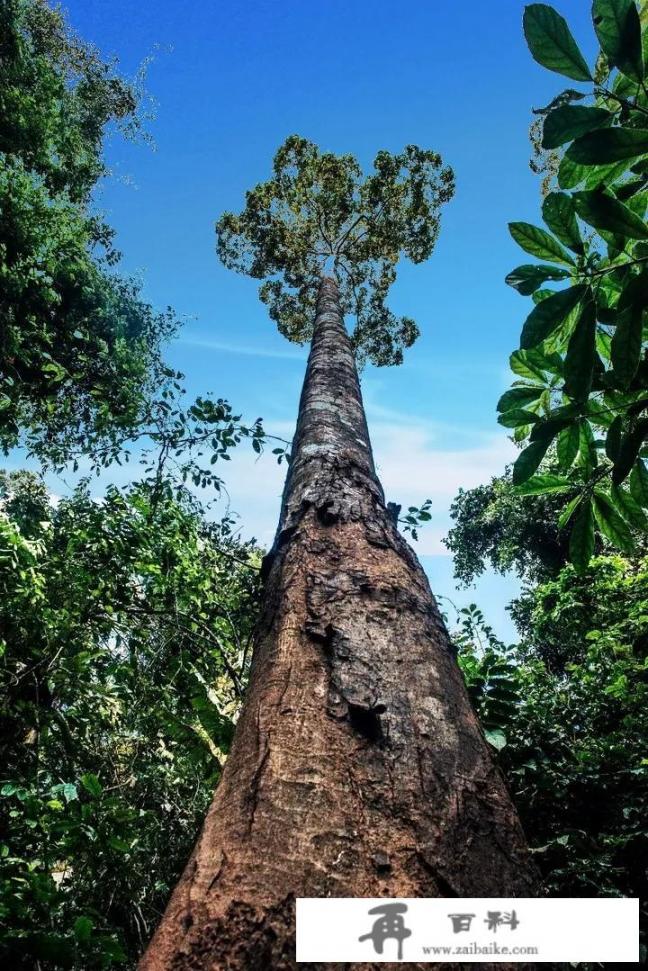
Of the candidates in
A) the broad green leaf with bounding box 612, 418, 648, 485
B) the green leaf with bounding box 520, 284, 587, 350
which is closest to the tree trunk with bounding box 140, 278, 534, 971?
the broad green leaf with bounding box 612, 418, 648, 485

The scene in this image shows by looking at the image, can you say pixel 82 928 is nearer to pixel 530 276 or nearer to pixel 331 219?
pixel 530 276

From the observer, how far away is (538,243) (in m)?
1.29

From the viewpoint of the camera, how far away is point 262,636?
1299 mm

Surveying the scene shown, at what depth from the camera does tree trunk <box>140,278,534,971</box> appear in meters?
0.71

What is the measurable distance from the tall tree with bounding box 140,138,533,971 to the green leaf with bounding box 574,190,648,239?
37.2 inches

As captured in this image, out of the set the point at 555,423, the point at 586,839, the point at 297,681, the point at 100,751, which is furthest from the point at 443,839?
the point at 100,751

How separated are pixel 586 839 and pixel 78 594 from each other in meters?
3.68

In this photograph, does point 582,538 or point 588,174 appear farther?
point 582,538

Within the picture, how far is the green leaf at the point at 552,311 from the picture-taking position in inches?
46.3

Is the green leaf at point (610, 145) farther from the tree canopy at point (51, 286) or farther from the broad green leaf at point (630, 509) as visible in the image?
the tree canopy at point (51, 286)

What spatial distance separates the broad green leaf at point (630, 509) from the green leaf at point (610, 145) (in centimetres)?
107

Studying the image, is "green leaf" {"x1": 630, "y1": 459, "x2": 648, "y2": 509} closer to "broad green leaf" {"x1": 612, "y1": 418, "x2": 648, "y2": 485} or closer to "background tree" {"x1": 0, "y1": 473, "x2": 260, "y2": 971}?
"broad green leaf" {"x1": 612, "y1": 418, "x2": 648, "y2": 485}

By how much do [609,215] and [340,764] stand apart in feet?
3.98

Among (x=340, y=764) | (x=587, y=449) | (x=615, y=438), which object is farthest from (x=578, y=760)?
(x=340, y=764)
